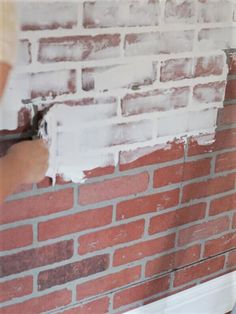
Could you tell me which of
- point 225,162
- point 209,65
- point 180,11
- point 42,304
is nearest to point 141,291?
point 42,304

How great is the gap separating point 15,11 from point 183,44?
521mm

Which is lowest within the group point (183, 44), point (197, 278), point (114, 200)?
point (197, 278)

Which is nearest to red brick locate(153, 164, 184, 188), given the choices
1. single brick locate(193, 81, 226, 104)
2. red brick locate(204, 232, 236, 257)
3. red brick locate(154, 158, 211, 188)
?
red brick locate(154, 158, 211, 188)

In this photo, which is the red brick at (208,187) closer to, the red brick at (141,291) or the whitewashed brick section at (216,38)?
the red brick at (141,291)

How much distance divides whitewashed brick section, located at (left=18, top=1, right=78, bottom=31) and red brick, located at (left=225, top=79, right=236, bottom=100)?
599 millimetres

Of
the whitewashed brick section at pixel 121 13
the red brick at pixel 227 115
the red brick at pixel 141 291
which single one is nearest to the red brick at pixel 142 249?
the red brick at pixel 141 291

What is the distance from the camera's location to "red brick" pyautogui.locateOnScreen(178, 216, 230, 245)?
5.75 feet

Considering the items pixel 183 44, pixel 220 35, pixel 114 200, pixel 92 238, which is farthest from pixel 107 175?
pixel 220 35

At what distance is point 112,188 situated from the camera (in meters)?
1.50

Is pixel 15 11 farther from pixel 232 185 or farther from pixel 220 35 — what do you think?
pixel 232 185

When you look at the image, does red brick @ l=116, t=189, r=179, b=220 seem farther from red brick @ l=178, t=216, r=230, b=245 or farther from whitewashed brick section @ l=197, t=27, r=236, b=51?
whitewashed brick section @ l=197, t=27, r=236, b=51

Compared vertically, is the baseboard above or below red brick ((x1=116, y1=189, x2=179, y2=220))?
below

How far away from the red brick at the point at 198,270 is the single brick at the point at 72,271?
34 cm

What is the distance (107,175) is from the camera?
1.48 meters
